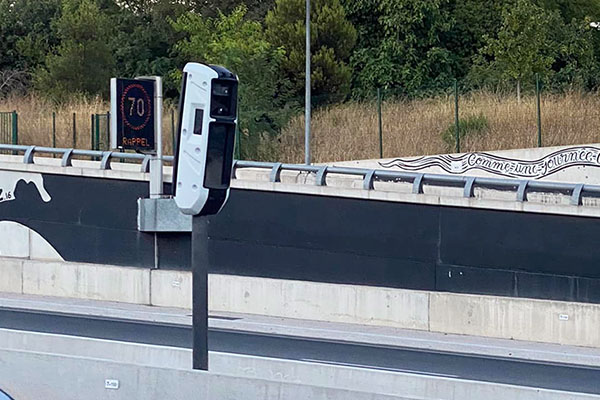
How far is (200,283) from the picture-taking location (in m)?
7.64

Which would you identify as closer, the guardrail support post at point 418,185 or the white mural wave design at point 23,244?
the guardrail support post at point 418,185

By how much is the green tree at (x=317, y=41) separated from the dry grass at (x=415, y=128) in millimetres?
7579

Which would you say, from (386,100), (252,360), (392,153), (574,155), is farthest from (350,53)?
(252,360)

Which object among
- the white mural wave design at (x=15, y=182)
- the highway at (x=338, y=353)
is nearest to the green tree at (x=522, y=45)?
the white mural wave design at (x=15, y=182)

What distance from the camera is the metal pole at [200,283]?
7.61m

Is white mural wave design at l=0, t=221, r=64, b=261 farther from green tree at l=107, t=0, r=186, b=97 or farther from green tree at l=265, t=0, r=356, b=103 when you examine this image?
green tree at l=107, t=0, r=186, b=97

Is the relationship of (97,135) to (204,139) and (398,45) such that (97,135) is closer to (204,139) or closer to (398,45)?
(398,45)

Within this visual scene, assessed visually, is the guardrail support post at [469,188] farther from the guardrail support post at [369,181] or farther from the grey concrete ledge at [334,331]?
the grey concrete ledge at [334,331]

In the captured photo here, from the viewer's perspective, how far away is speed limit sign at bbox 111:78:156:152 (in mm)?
23016

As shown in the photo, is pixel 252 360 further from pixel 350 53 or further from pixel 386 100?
pixel 350 53

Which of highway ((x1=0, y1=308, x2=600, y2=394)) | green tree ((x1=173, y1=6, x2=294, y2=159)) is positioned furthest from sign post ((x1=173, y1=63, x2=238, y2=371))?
green tree ((x1=173, y1=6, x2=294, y2=159))

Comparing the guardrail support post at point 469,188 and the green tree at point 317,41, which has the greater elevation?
the green tree at point 317,41

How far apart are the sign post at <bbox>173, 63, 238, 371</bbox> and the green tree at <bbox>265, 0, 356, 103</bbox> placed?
36075 mm

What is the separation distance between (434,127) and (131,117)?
12737 millimetres
